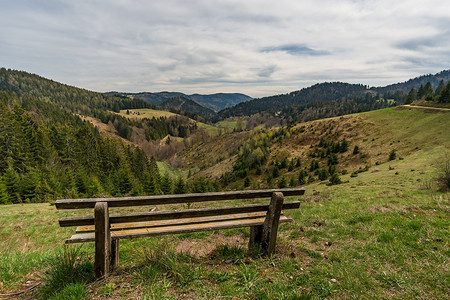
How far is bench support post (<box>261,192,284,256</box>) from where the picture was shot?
4402 mm

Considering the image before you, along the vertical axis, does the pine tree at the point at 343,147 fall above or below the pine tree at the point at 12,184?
above

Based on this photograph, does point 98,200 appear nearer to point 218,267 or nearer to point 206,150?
point 218,267

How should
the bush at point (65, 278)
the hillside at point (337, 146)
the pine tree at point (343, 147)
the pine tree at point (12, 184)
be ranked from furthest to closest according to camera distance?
the pine tree at point (343, 147)
the hillside at point (337, 146)
the pine tree at point (12, 184)
the bush at point (65, 278)

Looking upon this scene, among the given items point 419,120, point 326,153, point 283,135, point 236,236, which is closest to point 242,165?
point 283,135

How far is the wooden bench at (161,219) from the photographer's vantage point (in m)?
3.55

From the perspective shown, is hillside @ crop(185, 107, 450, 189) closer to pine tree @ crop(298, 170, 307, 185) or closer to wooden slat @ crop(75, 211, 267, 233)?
pine tree @ crop(298, 170, 307, 185)

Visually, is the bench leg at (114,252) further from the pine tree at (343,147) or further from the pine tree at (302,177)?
the pine tree at (343,147)

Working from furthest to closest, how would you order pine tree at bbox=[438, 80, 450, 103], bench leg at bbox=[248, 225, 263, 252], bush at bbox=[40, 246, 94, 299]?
pine tree at bbox=[438, 80, 450, 103] → bench leg at bbox=[248, 225, 263, 252] → bush at bbox=[40, 246, 94, 299]

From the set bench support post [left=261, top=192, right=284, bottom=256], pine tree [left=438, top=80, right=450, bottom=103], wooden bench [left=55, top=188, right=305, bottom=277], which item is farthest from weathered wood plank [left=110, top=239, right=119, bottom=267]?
pine tree [left=438, top=80, right=450, bottom=103]

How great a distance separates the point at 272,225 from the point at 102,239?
337cm

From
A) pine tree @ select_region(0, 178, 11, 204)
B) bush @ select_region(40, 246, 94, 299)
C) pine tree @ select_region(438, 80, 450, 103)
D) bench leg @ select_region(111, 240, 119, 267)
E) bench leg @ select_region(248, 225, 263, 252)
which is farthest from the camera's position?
pine tree @ select_region(438, 80, 450, 103)

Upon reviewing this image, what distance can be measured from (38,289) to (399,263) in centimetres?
716

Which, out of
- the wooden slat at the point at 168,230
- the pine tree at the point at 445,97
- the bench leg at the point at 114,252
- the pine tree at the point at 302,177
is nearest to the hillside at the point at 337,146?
the pine tree at the point at 302,177

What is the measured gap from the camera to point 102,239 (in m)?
3.58
